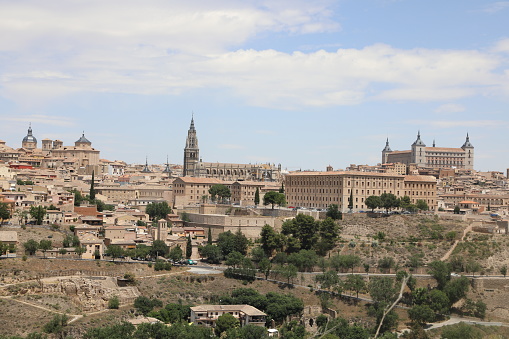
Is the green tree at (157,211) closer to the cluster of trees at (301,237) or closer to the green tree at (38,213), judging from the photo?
the cluster of trees at (301,237)

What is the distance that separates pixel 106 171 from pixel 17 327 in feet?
334

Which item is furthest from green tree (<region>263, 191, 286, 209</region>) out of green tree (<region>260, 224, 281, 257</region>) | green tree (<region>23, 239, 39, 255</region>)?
green tree (<region>23, 239, 39, 255</region>)

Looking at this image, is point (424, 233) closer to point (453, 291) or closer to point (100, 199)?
point (453, 291)

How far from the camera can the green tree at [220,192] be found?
101688 millimetres

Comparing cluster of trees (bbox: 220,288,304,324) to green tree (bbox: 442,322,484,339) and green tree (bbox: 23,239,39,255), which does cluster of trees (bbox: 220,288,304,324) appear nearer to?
green tree (bbox: 442,322,484,339)

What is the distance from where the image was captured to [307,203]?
9712 cm

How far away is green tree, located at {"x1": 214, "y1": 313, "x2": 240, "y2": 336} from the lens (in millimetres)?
49125

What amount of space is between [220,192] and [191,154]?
47.9 meters

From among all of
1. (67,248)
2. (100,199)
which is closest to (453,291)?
(67,248)

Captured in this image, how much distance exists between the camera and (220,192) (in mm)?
101812

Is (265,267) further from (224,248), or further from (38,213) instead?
(38,213)

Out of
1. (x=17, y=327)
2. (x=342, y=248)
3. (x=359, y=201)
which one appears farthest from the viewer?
(x=359, y=201)

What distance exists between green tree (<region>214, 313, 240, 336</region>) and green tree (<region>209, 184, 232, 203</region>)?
5178 cm

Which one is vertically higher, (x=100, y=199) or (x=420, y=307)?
(x=100, y=199)
